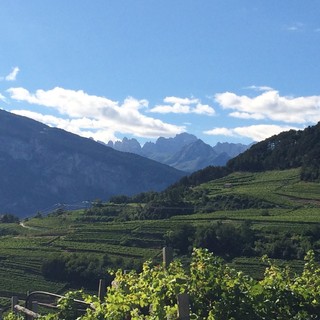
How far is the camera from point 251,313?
740 cm

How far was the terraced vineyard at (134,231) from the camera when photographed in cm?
7475

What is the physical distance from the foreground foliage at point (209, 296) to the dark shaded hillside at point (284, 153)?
399 feet

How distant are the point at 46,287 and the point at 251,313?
224 feet

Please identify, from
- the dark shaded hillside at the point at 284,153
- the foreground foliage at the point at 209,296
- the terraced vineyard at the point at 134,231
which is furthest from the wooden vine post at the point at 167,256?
the dark shaded hillside at the point at 284,153

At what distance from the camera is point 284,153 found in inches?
5699

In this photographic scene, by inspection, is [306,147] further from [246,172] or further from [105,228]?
[105,228]

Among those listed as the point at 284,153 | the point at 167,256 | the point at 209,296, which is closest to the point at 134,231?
the point at 284,153

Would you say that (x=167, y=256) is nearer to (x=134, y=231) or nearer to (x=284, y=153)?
(x=134, y=231)

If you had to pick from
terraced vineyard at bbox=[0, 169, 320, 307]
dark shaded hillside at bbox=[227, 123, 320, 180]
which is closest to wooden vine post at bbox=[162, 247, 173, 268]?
terraced vineyard at bbox=[0, 169, 320, 307]

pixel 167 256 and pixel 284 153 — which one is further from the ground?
pixel 284 153

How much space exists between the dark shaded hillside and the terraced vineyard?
13.0m

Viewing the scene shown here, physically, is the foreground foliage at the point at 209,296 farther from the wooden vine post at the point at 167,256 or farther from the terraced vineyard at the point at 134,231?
the terraced vineyard at the point at 134,231

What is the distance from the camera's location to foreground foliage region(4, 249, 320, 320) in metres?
7.37

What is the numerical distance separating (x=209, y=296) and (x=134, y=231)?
278 feet
